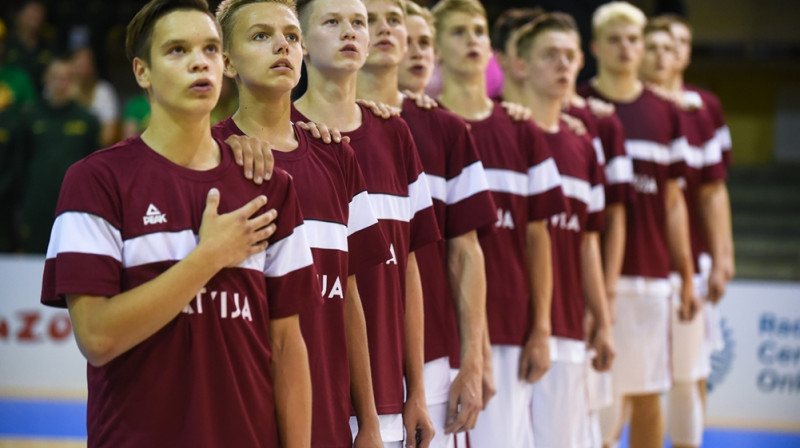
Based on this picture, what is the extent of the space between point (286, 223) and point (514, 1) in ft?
29.0

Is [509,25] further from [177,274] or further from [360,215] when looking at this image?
[177,274]

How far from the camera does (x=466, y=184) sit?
3604mm

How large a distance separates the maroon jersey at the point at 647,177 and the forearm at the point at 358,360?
2.96 m

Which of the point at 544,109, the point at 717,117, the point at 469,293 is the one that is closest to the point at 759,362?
the point at 717,117

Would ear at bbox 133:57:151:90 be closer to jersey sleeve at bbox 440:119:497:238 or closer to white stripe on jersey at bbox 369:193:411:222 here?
white stripe on jersey at bbox 369:193:411:222

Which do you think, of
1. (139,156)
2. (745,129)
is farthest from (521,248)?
(745,129)

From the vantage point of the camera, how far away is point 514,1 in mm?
10938

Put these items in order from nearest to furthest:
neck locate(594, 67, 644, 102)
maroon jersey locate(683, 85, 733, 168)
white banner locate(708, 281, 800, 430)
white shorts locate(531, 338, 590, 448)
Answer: white shorts locate(531, 338, 590, 448) < neck locate(594, 67, 644, 102) < maroon jersey locate(683, 85, 733, 168) < white banner locate(708, 281, 800, 430)

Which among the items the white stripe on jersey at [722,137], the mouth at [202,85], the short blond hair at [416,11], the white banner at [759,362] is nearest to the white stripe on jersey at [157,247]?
the mouth at [202,85]

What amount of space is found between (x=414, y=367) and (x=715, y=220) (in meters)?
3.53

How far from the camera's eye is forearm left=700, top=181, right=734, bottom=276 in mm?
6266

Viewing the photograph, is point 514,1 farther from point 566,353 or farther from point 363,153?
point 363,153

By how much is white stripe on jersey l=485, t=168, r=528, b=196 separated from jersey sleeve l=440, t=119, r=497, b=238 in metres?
0.51

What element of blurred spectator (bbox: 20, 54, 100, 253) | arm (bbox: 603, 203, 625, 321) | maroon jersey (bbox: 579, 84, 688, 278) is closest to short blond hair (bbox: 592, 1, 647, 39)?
maroon jersey (bbox: 579, 84, 688, 278)
